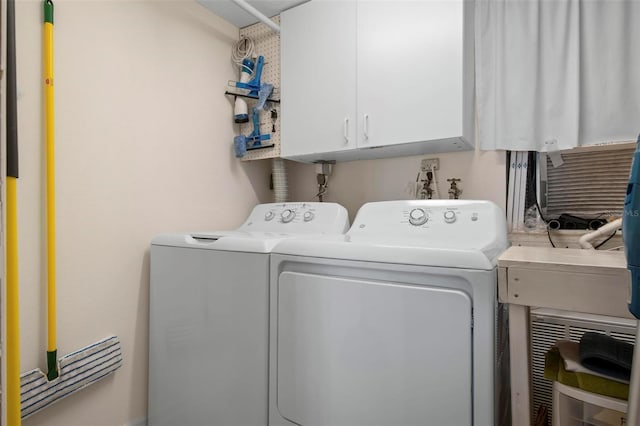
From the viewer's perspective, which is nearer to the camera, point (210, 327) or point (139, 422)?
point (210, 327)

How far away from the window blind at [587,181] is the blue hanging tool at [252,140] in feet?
5.04

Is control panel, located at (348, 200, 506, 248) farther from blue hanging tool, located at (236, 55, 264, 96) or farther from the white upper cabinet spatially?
blue hanging tool, located at (236, 55, 264, 96)

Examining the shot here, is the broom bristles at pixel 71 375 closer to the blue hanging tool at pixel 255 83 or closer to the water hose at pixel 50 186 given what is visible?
the water hose at pixel 50 186

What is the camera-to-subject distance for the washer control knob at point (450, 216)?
4.69 ft

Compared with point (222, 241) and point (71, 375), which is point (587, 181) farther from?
point (71, 375)

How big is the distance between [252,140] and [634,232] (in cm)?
187

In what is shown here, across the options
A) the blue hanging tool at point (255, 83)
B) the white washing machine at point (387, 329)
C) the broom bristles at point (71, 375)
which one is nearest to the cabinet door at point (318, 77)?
the blue hanging tool at point (255, 83)

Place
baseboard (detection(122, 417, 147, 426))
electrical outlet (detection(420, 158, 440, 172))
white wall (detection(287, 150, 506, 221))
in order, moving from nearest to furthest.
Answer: baseboard (detection(122, 417, 147, 426))
white wall (detection(287, 150, 506, 221))
electrical outlet (detection(420, 158, 440, 172))

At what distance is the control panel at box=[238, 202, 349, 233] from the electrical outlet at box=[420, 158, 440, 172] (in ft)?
1.74

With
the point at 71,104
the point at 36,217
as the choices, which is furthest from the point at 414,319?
the point at 71,104

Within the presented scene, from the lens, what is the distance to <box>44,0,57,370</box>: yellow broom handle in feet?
4.30

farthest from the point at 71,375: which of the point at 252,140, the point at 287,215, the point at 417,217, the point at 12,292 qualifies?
the point at 417,217

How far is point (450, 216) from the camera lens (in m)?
1.44

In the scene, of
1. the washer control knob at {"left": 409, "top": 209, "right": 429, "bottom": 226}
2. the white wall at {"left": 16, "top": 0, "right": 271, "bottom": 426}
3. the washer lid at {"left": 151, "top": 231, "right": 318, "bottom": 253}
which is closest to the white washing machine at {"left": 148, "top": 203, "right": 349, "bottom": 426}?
the washer lid at {"left": 151, "top": 231, "right": 318, "bottom": 253}
